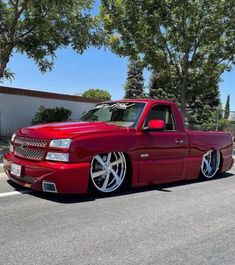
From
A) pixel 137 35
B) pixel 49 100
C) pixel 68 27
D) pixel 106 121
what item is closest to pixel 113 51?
pixel 137 35

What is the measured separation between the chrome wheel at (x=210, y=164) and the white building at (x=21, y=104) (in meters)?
11.3

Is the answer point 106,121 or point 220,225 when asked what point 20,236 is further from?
point 106,121

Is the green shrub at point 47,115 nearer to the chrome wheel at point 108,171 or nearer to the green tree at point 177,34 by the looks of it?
the green tree at point 177,34

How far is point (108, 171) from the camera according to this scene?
6.61 metres

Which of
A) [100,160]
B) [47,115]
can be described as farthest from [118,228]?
[47,115]

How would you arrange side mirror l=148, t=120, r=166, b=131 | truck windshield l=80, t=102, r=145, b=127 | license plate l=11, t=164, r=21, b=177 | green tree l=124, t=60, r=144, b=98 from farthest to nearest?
green tree l=124, t=60, r=144, b=98 → truck windshield l=80, t=102, r=145, b=127 → side mirror l=148, t=120, r=166, b=131 → license plate l=11, t=164, r=21, b=177

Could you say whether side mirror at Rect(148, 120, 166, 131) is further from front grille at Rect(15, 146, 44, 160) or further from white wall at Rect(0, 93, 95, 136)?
white wall at Rect(0, 93, 95, 136)

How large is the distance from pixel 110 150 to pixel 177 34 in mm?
13190

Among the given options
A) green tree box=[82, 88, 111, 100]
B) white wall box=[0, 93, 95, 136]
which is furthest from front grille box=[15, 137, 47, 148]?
green tree box=[82, 88, 111, 100]

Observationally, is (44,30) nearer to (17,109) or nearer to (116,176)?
(17,109)

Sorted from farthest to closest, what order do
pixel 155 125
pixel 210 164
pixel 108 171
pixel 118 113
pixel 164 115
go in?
pixel 210 164 < pixel 164 115 < pixel 118 113 < pixel 155 125 < pixel 108 171

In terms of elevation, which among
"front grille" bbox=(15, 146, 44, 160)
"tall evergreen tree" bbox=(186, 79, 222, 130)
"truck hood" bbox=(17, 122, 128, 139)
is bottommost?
"front grille" bbox=(15, 146, 44, 160)

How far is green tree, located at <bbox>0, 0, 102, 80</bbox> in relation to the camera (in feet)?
46.8

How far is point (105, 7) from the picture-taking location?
18844 millimetres
